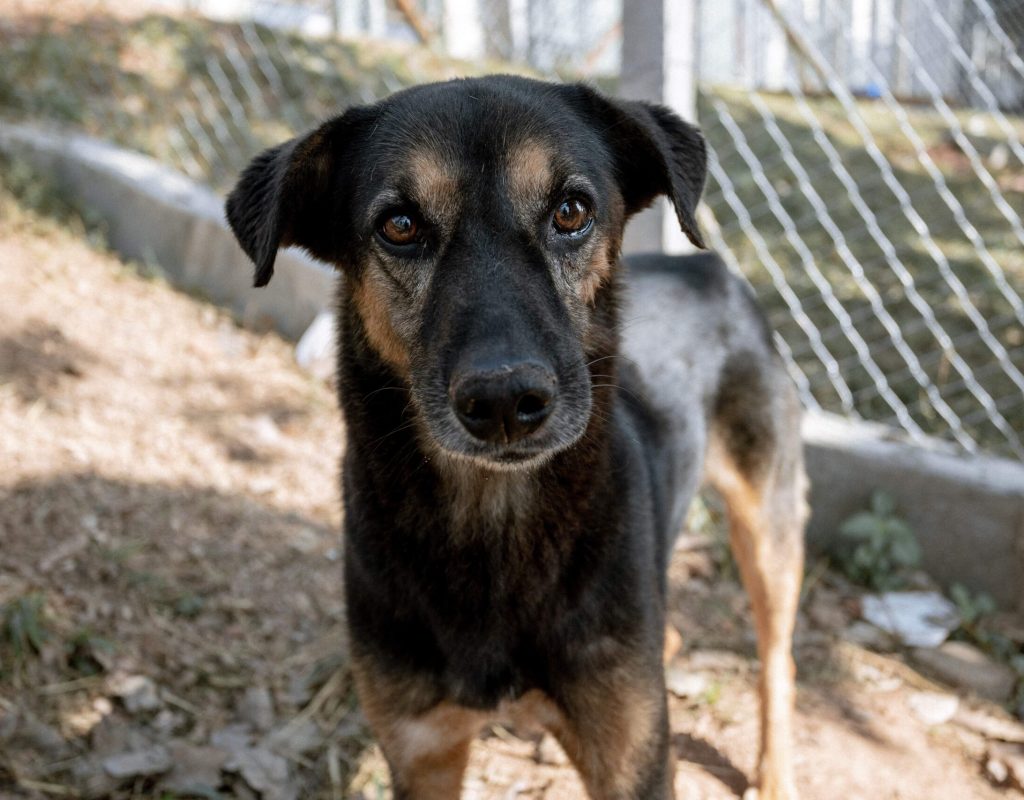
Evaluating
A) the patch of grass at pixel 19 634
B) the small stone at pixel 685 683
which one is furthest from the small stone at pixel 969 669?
the patch of grass at pixel 19 634

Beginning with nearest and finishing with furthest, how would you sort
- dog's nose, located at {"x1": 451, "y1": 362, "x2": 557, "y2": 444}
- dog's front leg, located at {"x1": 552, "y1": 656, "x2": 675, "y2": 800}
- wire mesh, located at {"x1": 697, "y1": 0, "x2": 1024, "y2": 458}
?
dog's nose, located at {"x1": 451, "y1": 362, "x2": 557, "y2": 444} → dog's front leg, located at {"x1": 552, "y1": 656, "x2": 675, "y2": 800} → wire mesh, located at {"x1": 697, "y1": 0, "x2": 1024, "y2": 458}

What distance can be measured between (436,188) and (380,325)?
0.34 metres

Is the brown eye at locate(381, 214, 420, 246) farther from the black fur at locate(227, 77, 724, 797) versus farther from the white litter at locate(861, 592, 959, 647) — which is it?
the white litter at locate(861, 592, 959, 647)

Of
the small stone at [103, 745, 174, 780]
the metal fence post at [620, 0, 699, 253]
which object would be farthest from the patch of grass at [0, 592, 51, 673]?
the metal fence post at [620, 0, 699, 253]

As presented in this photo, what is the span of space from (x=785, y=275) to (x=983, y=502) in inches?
102

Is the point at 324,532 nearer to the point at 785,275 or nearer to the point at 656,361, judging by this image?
the point at 656,361

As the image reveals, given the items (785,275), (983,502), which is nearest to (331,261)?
(983,502)

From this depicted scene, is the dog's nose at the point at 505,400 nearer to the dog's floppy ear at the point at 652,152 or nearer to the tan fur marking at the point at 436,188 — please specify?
the tan fur marking at the point at 436,188

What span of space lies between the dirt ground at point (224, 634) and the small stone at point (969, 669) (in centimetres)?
9

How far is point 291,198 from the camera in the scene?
8.22ft

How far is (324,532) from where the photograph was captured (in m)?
4.24

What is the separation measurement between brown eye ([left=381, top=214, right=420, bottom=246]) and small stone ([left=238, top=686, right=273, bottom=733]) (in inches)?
69.1

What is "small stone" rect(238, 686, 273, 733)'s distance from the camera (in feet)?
10.9

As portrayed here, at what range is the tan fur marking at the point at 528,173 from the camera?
2.27 meters
